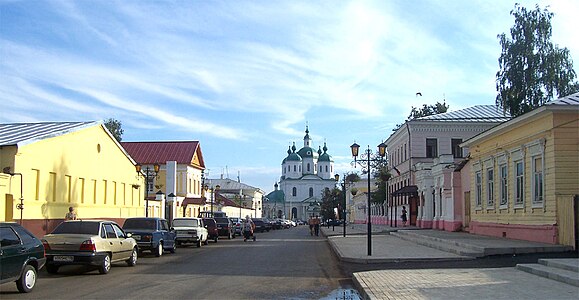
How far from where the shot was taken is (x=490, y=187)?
3108 cm

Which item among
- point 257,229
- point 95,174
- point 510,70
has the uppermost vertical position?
point 510,70

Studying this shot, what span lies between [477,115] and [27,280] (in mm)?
45781

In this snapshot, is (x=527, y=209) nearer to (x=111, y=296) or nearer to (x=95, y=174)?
(x=111, y=296)

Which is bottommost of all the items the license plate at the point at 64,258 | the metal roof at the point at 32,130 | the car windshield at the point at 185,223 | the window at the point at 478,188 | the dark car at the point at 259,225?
the dark car at the point at 259,225

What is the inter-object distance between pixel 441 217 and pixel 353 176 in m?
70.6

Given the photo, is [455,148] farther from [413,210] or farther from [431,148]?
[413,210]

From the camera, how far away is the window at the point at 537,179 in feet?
79.2

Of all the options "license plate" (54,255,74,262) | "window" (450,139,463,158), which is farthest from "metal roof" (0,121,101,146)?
"window" (450,139,463,158)

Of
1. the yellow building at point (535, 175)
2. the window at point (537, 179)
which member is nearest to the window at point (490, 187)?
the yellow building at point (535, 175)

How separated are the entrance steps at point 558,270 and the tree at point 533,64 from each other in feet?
104

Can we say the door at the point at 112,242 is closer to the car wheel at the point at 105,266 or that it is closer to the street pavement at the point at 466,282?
the car wheel at the point at 105,266

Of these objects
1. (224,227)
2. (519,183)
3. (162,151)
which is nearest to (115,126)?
(162,151)

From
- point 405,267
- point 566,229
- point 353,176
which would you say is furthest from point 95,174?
point 353,176

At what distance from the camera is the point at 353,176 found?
111 metres
